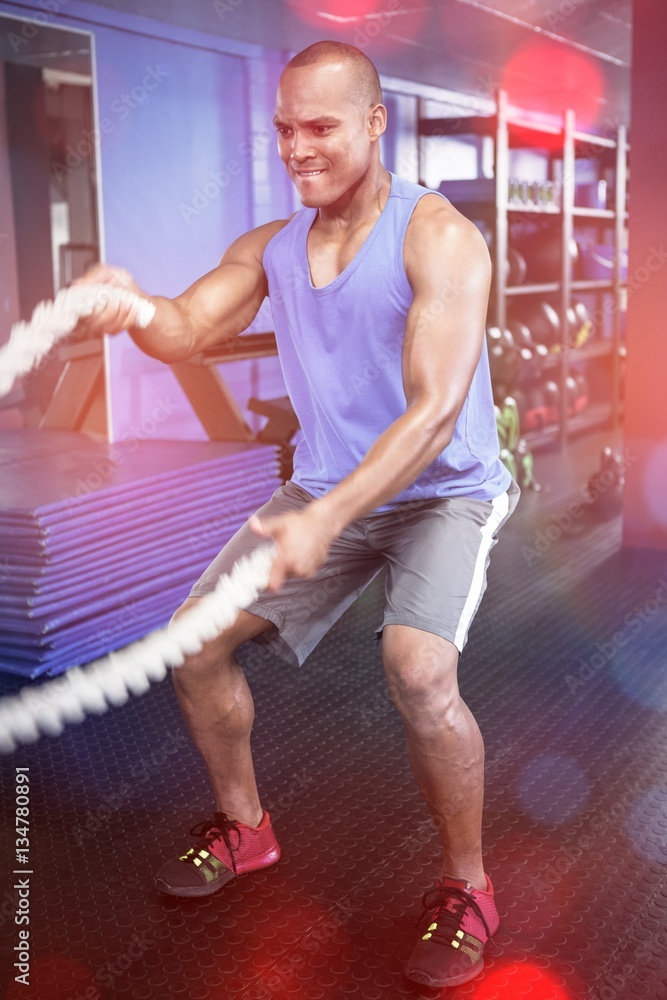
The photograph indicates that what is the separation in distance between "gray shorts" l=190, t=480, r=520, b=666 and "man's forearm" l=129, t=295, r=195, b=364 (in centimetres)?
36

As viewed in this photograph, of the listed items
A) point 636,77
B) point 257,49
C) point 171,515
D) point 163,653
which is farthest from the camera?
point 257,49

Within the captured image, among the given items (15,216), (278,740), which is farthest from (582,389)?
(278,740)

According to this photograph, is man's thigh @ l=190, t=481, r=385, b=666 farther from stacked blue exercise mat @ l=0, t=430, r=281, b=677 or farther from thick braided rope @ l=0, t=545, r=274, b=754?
stacked blue exercise mat @ l=0, t=430, r=281, b=677

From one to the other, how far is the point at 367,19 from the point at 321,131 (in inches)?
152

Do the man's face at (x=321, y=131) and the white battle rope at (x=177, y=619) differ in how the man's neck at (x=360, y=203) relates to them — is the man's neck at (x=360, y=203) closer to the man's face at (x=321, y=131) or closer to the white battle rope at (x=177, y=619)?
the man's face at (x=321, y=131)

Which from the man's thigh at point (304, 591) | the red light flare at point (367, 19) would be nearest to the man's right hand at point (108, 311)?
the man's thigh at point (304, 591)

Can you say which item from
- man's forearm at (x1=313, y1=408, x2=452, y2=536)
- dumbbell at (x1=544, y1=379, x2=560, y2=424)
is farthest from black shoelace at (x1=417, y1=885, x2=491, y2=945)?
dumbbell at (x1=544, y1=379, x2=560, y2=424)

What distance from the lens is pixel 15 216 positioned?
483cm

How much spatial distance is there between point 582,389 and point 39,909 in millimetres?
6645

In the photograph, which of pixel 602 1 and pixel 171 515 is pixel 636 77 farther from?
pixel 171 515

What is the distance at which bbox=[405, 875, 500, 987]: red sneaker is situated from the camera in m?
1.79

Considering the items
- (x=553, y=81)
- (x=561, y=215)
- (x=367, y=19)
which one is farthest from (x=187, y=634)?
(x=553, y=81)

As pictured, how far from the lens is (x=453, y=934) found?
6.00 feet

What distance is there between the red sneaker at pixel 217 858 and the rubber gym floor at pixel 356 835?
26 millimetres
